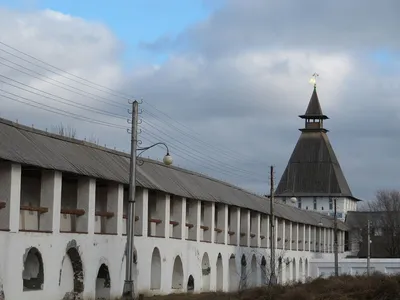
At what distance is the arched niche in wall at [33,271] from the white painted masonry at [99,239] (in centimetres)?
4

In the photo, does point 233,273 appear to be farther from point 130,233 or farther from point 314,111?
point 314,111

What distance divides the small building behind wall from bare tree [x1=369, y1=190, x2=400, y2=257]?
56.5m

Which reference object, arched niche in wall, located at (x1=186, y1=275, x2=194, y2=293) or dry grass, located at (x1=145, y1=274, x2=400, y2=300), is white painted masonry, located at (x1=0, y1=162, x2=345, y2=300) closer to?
arched niche in wall, located at (x1=186, y1=275, x2=194, y2=293)

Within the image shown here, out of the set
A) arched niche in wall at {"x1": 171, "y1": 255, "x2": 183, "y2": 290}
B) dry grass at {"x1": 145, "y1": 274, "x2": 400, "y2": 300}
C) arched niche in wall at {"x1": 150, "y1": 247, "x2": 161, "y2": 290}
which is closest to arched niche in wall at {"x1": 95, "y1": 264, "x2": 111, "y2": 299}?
dry grass at {"x1": 145, "y1": 274, "x2": 400, "y2": 300}

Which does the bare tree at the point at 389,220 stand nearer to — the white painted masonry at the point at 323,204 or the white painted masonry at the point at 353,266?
the white painted masonry at the point at 323,204

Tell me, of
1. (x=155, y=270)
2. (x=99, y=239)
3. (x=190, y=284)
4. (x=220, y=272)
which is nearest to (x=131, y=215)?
(x=99, y=239)

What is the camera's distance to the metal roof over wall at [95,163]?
29312 millimetres

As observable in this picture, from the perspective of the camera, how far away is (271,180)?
53281 mm

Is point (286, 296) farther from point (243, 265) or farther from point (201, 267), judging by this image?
point (243, 265)

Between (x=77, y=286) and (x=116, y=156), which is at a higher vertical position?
(x=116, y=156)

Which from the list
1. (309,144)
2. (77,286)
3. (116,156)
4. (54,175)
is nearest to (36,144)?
(54,175)

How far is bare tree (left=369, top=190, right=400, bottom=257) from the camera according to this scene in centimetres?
10949

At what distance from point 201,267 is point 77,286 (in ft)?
53.9

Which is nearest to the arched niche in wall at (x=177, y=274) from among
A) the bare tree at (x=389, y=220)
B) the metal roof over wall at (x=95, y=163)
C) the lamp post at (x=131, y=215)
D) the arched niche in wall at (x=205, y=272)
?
the metal roof over wall at (x=95, y=163)
